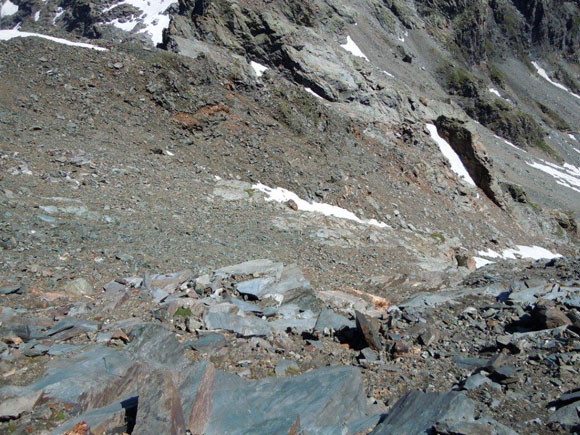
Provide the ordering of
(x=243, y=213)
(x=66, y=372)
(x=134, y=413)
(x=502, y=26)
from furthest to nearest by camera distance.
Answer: (x=502, y=26)
(x=243, y=213)
(x=66, y=372)
(x=134, y=413)

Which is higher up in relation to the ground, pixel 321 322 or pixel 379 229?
pixel 321 322

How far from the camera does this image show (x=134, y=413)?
5.52 metres

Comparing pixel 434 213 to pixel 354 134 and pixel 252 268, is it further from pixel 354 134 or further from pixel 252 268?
pixel 252 268

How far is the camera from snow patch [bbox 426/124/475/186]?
32.0 metres

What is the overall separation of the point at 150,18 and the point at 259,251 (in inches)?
3378

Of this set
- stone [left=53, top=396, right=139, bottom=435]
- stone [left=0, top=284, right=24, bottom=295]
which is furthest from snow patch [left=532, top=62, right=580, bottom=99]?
stone [left=53, top=396, right=139, bottom=435]

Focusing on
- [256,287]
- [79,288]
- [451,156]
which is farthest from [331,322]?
[451,156]

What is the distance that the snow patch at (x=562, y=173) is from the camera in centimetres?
5742

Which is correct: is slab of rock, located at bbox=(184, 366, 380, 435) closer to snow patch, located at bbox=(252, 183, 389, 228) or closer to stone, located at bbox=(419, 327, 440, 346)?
stone, located at bbox=(419, 327, 440, 346)

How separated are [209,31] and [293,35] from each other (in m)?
6.29

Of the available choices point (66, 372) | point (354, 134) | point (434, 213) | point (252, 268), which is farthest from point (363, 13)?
point (66, 372)

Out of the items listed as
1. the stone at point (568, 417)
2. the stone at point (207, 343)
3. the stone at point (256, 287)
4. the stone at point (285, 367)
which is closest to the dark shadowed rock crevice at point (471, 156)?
the stone at point (256, 287)

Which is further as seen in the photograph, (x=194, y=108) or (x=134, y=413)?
(x=194, y=108)

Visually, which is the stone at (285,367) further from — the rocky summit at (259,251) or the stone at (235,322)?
the stone at (235,322)
